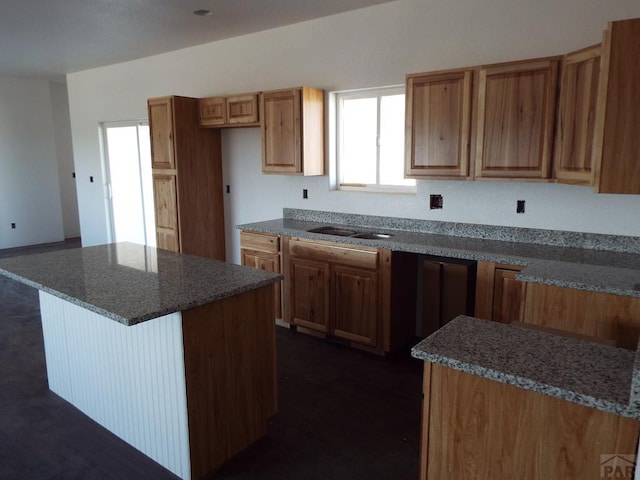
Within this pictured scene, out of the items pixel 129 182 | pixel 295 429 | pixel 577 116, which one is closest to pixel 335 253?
pixel 295 429

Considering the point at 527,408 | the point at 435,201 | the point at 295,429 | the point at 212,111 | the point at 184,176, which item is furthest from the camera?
the point at 184,176

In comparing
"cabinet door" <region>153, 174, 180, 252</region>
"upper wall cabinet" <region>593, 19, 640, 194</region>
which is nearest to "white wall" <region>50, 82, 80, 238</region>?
"cabinet door" <region>153, 174, 180, 252</region>

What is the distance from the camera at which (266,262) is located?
4105mm

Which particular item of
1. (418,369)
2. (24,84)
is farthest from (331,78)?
(24,84)

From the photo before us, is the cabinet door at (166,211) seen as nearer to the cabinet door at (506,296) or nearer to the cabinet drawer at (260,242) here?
the cabinet drawer at (260,242)

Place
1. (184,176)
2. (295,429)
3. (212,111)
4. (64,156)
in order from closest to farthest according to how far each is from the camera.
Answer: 1. (295,429)
2. (212,111)
3. (184,176)
4. (64,156)

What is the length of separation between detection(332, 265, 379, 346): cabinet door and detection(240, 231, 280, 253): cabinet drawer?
0.63 meters

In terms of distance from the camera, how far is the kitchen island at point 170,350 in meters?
2.10

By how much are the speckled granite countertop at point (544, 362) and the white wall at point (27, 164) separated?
7984 mm

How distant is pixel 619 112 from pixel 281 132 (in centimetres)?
260

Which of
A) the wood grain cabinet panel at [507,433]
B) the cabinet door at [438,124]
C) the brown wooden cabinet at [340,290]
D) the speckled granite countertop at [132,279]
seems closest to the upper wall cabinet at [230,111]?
the brown wooden cabinet at [340,290]

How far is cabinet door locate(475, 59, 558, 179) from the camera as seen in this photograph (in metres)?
2.88

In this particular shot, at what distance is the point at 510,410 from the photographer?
134cm

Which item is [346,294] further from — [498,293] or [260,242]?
[498,293]
